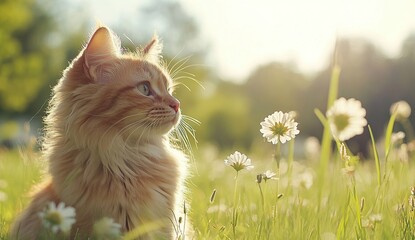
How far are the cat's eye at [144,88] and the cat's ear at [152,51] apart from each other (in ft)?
1.70

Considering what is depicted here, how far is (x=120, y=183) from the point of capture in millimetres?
3482

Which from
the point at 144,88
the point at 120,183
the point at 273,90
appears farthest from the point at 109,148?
the point at 273,90

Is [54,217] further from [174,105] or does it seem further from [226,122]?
[226,122]

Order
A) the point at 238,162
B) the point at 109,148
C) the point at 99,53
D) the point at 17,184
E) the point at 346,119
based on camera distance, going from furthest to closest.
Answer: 1. the point at 17,184
2. the point at 99,53
3. the point at 109,148
4. the point at 238,162
5. the point at 346,119

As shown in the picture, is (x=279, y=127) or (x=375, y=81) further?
(x=375, y=81)

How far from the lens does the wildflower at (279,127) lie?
3031 mm

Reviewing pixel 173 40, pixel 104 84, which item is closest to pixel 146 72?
pixel 104 84

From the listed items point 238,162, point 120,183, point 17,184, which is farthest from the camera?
point 17,184

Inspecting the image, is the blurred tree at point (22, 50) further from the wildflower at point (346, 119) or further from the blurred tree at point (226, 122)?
the wildflower at point (346, 119)

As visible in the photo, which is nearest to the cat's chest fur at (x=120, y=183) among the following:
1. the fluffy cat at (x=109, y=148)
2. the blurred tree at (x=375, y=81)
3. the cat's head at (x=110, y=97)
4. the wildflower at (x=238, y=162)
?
the fluffy cat at (x=109, y=148)

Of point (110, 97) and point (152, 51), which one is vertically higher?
point (152, 51)

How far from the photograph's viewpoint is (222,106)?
119ft

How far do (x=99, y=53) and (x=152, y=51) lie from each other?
0.85m

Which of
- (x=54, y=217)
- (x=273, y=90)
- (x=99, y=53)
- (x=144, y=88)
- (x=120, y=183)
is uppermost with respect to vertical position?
(x=273, y=90)
